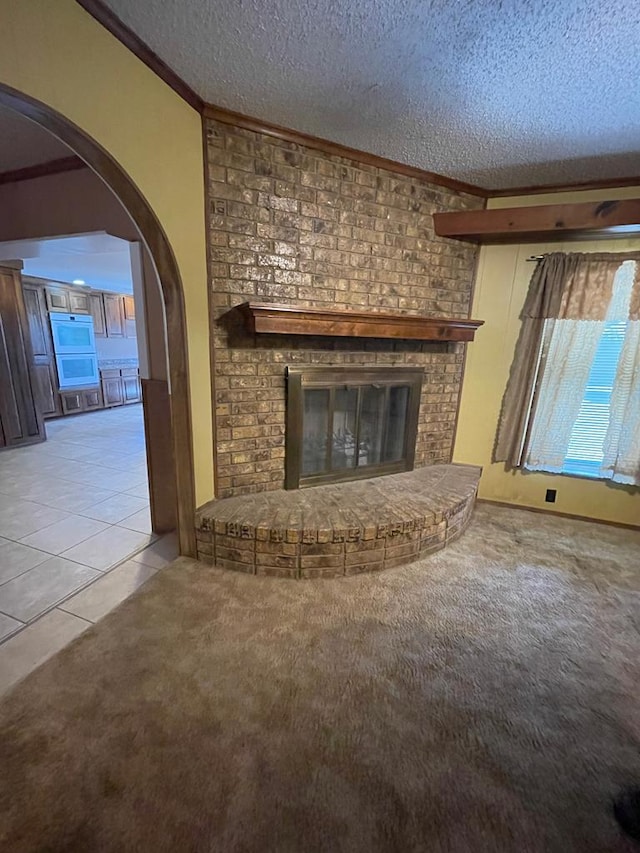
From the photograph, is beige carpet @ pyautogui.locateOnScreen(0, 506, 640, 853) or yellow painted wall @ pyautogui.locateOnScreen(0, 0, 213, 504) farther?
yellow painted wall @ pyautogui.locateOnScreen(0, 0, 213, 504)

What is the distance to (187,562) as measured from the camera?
2.17 meters

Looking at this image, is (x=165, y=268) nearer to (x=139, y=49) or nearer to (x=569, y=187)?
(x=139, y=49)

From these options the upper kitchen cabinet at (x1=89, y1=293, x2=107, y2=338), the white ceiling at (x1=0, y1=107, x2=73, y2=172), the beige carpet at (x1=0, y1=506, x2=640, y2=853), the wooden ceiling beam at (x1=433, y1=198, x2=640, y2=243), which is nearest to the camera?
the beige carpet at (x1=0, y1=506, x2=640, y2=853)

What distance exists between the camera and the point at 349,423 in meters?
2.65

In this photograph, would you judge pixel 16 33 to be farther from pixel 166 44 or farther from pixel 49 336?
pixel 49 336

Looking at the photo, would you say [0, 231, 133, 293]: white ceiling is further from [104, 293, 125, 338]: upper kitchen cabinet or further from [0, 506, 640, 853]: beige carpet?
[0, 506, 640, 853]: beige carpet

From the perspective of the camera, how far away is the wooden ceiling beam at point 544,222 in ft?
7.04

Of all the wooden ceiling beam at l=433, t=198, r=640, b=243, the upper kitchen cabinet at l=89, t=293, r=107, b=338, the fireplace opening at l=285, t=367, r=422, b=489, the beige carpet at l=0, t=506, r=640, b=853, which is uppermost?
the wooden ceiling beam at l=433, t=198, r=640, b=243

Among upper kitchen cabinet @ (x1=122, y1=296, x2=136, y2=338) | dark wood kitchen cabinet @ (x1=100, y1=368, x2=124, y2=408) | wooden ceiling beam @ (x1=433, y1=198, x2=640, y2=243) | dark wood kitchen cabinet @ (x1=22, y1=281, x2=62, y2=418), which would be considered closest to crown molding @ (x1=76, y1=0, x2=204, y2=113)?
wooden ceiling beam @ (x1=433, y1=198, x2=640, y2=243)

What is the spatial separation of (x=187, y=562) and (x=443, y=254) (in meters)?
2.63

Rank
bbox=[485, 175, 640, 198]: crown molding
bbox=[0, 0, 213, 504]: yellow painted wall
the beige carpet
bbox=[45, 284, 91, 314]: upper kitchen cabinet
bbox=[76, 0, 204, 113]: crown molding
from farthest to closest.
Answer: bbox=[45, 284, 91, 314]: upper kitchen cabinet → bbox=[485, 175, 640, 198]: crown molding → bbox=[76, 0, 204, 113]: crown molding → bbox=[0, 0, 213, 504]: yellow painted wall → the beige carpet

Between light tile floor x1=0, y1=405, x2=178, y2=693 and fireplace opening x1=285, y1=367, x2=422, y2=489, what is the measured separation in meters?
1.06

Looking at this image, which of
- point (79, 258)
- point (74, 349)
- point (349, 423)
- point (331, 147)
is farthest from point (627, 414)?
point (74, 349)

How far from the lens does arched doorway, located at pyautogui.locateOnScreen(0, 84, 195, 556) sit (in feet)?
4.17
